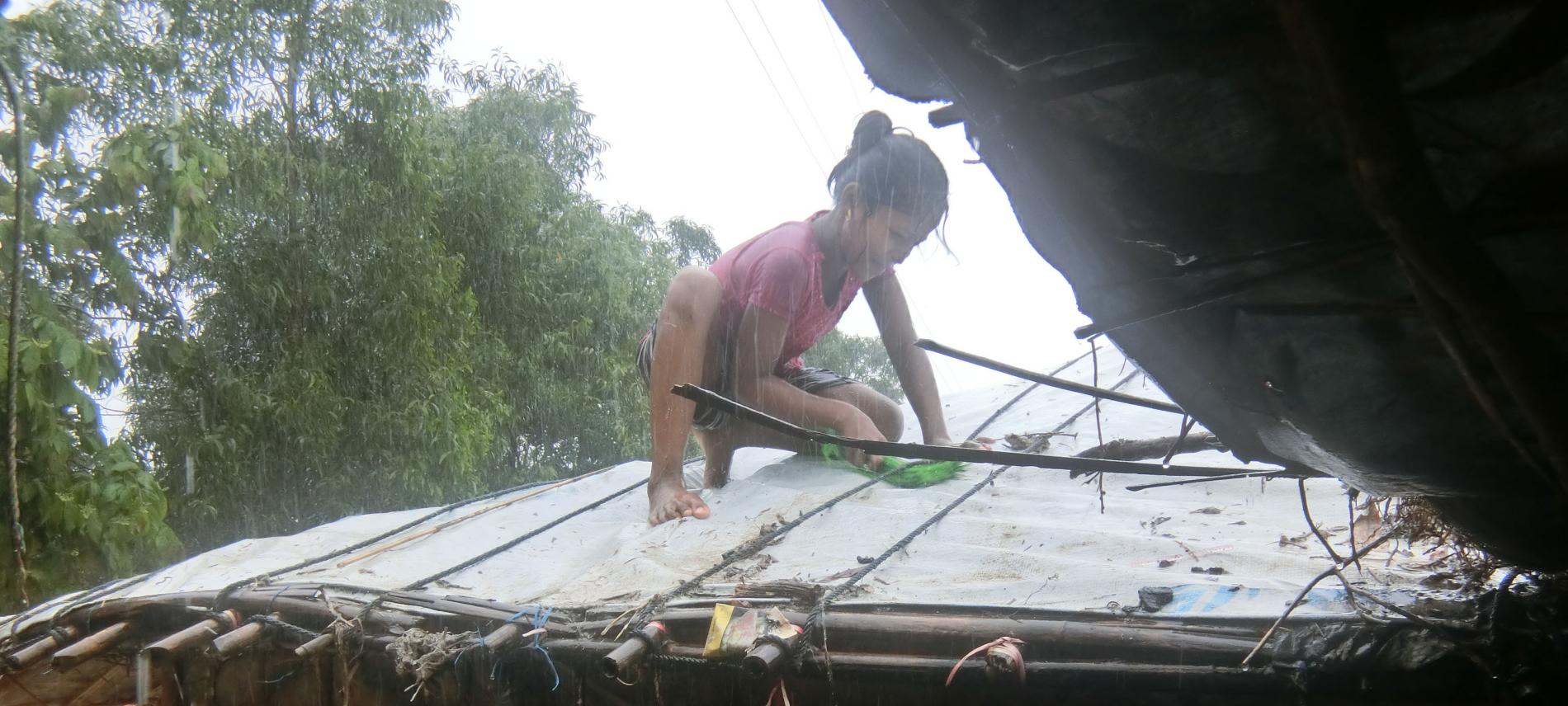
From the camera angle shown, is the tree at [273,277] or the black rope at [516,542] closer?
the black rope at [516,542]

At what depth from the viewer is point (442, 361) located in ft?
24.4

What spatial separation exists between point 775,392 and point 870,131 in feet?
2.66

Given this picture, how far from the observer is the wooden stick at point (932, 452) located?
3.26ft

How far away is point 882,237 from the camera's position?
2740 millimetres

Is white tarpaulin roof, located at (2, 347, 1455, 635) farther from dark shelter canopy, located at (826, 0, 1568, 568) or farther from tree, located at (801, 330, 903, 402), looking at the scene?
tree, located at (801, 330, 903, 402)

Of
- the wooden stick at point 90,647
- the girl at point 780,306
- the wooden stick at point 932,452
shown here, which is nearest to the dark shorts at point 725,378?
the girl at point 780,306

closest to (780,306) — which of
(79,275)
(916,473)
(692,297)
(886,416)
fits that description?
(692,297)

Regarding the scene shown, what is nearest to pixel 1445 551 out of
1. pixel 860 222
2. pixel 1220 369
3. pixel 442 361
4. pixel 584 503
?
pixel 1220 369

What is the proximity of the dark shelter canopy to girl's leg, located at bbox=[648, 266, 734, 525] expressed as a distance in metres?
1.87

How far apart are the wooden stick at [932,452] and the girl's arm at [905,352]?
2003 millimetres

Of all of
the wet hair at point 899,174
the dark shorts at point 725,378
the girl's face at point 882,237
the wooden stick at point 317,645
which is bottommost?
the wooden stick at point 317,645

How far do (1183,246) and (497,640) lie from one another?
137cm

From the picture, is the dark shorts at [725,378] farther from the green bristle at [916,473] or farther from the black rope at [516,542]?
the green bristle at [916,473]

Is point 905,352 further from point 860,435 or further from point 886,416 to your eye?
point 860,435
